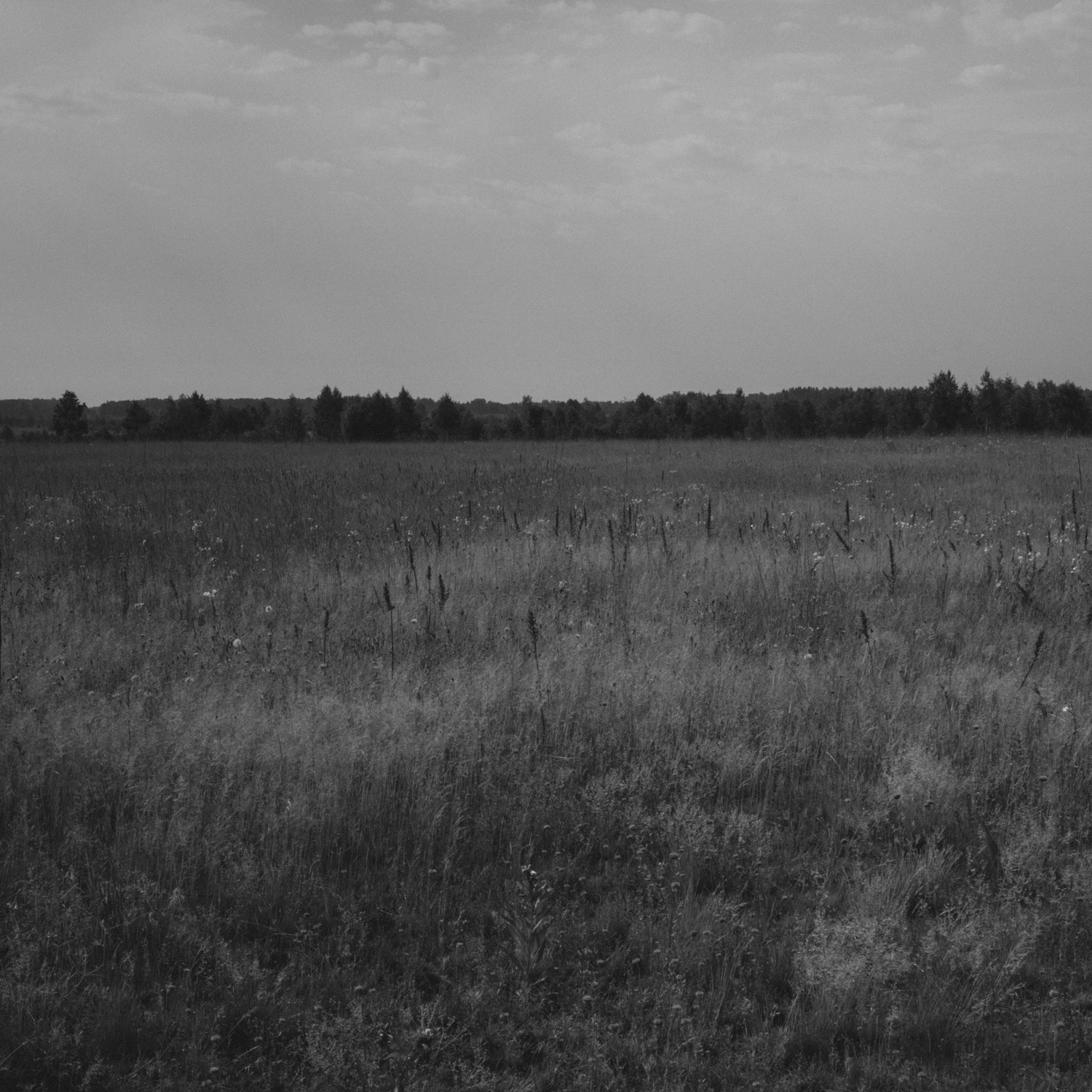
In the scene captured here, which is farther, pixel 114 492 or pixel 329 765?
pixel 114 492

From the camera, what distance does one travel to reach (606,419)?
72.1m

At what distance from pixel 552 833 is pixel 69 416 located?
5980cm

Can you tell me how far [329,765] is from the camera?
168 inches

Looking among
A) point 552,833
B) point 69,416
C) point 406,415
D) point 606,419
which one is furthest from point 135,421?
point 552,833

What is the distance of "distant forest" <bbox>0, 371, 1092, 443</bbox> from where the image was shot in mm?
52844

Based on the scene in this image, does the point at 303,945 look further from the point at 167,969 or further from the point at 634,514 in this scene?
the point at 634,514

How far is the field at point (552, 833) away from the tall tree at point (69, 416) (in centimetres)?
5350

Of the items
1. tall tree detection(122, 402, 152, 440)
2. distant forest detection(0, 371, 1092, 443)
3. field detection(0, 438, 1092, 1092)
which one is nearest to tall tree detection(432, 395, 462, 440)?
distant forest detection(0, 371, 1092, 443)

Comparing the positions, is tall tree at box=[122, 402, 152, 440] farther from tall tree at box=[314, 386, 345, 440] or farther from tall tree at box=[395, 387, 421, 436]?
tall tree at box=[395, 387, 421, 436]

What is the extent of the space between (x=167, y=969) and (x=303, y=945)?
0.45m

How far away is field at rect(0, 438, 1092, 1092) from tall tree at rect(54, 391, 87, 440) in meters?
53.5

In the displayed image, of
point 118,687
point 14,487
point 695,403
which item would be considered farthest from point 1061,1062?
point 695,403

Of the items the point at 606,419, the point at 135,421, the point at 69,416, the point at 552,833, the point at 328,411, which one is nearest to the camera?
the point at 552,833

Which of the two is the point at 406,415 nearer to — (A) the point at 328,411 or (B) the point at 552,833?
(A) the point at 328,411
